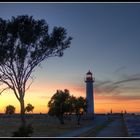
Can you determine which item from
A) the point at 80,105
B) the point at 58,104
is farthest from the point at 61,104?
the point at 80,105

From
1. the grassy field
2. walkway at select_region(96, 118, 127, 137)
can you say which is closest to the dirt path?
walkway at select_region(96, 118, 127, 137)

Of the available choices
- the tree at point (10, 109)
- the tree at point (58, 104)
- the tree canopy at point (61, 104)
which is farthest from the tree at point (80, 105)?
the tree at point (10, 109)

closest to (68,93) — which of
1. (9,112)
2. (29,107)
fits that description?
(29,107)

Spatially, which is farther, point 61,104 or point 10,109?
point 10,109

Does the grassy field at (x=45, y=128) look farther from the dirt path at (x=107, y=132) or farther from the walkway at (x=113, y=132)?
the walkway at (x=113, y=132)

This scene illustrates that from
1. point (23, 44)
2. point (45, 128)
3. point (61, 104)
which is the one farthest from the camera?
point (61, 104)

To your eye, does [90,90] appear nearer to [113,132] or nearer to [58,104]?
[58,104]

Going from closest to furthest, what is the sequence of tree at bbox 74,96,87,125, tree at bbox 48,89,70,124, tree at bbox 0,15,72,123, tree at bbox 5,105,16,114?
tree at bbox 0,15,72,123 → tree at bbox 48,89,70,124 → tree at bbox 74,96,87,125 → tree at bbox 5,105,16,114

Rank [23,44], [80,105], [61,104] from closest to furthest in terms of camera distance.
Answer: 1. [23,44]
2. [61,104]
3. [80,105]

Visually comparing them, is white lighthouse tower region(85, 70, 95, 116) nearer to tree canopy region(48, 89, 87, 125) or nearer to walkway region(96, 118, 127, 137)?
tree canopy region(48, 89, 87, 125)

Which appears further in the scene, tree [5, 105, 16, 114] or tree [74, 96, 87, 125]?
tree [5, 105, 16, 114]

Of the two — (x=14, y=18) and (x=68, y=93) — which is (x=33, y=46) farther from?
(x=68, y=93)

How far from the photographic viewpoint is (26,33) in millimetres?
29141

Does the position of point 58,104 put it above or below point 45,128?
above
